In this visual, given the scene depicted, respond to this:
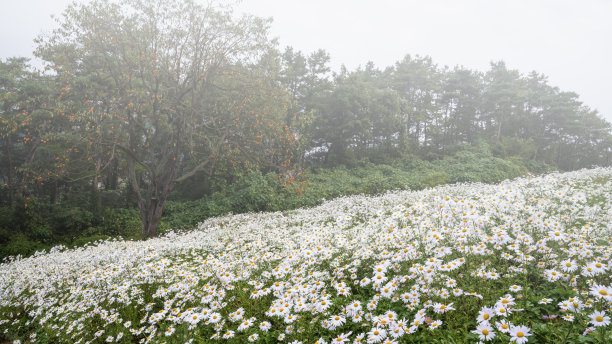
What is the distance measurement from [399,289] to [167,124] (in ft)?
43.9

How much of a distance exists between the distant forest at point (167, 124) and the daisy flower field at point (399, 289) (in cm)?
733

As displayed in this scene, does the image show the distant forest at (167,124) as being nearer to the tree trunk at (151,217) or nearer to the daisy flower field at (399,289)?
the tree trunk at (151,217)

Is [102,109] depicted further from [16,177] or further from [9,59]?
[16,177]

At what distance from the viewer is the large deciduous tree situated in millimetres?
11516

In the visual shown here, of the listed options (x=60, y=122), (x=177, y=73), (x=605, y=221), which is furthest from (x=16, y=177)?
(x=605, y=221)

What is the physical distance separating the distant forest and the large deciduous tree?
0.05 m

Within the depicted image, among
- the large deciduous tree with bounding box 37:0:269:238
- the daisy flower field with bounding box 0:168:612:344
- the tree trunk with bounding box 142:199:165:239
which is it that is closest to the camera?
the daisy flower field with bounding box 0:168:612:344

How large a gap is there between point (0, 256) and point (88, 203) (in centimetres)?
624

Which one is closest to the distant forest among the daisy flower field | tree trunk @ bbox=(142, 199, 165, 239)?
tree trunk @ bbox=(142, 199, 165, 239)

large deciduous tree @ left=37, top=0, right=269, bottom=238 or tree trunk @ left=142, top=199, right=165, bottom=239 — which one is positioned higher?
large deciduous tree @ left=37, top=0, right=269, bottom=238

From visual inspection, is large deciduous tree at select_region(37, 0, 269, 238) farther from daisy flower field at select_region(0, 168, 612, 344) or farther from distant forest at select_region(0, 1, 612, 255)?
daisy flower field at select_region(0, 168, 612, 344)

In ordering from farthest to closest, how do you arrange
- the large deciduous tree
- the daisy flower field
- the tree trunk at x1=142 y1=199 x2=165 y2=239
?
the tree trunk at x1=142 y1=199 x2=165 y2=239 < the large deciduous tree < the daisy flower field


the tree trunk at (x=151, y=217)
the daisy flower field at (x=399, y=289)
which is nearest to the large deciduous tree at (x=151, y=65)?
the tree trunk at (x=151, y=217)

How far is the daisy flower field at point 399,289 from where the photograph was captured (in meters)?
2.83
